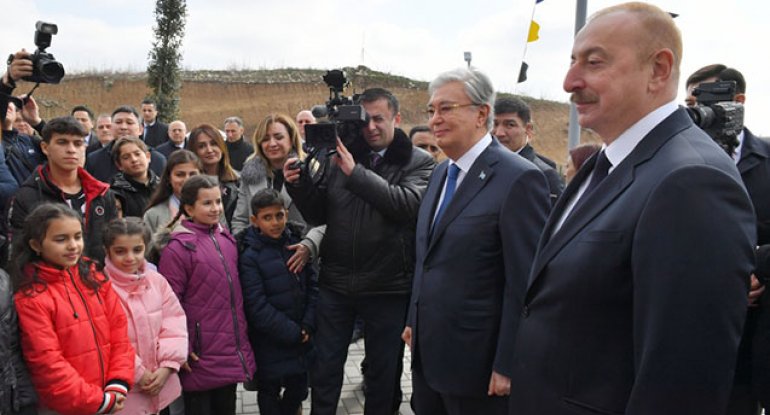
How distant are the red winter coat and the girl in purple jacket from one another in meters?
0.46

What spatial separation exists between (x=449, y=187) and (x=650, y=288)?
5.29ft

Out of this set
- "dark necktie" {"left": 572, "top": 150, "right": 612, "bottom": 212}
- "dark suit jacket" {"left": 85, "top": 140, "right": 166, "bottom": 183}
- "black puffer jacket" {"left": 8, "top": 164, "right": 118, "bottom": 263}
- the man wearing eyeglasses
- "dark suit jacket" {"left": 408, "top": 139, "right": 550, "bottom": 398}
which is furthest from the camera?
the man wearing eyeglasses

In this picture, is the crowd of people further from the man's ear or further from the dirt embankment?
the dirt embankment

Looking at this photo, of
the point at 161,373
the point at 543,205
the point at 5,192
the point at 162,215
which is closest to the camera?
the point at 543,205

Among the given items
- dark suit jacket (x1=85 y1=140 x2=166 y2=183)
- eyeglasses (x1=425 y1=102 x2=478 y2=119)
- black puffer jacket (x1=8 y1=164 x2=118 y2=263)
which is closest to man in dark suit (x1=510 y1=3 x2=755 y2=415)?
eyeglasses (x1=425 y1=102 x2=478 y2=119)

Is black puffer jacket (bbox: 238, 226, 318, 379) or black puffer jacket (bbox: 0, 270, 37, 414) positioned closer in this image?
black puffer jacket (bbox: 0, 270, 37, 414)

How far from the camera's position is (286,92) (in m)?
38.0

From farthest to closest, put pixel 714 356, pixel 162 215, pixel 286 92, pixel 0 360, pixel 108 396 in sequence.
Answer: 1. pixel 286 92
2. pixel 162 215
3. pixel 108 396
4. pixel 0 360
5. pixel 714 356

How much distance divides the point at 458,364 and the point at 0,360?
6.47 ft

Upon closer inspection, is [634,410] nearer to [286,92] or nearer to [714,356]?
[714,356]

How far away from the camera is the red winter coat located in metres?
2.51

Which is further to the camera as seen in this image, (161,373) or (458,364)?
(161,373)

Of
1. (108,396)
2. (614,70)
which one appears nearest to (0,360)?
(108,396)

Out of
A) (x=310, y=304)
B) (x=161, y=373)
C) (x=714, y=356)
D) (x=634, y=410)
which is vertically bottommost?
(x=161, y=373)
